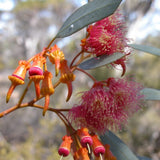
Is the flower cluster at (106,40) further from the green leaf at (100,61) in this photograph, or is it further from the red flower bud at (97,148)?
the red flower bud at (97,148)

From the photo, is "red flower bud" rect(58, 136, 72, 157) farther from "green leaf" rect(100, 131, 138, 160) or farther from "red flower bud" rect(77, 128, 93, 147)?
"green leaf" rect(100, 131, 138, 160)

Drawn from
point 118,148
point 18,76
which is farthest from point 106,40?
point 118,148

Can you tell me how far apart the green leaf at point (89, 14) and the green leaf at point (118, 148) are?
423mm

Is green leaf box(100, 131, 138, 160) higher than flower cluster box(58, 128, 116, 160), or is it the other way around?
flower cluster box(58, 128, 116, 160)

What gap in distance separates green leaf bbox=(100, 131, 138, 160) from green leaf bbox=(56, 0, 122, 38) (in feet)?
1.39

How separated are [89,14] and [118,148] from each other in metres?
0.52

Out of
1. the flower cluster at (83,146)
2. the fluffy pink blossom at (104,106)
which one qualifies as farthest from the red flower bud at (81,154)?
the fluffy pink blossom at (104,106)

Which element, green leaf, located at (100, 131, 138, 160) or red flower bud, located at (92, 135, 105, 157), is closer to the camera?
red flower bud, located at (92, 135, 105, 157)

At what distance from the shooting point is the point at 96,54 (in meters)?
0.71

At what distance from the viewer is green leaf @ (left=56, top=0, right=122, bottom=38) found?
0.62 metres

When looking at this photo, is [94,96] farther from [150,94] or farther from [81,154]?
[150,94]

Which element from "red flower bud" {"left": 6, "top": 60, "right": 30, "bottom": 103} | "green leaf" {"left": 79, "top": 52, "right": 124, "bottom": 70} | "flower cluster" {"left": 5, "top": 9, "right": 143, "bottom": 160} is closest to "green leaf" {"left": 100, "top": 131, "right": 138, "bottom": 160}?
"flower cluster" {"left": 5, "top": 9, "right": 143, "bottom": 160}

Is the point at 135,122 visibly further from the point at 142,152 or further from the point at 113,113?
the point at 113,113

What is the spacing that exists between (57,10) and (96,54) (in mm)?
12569
